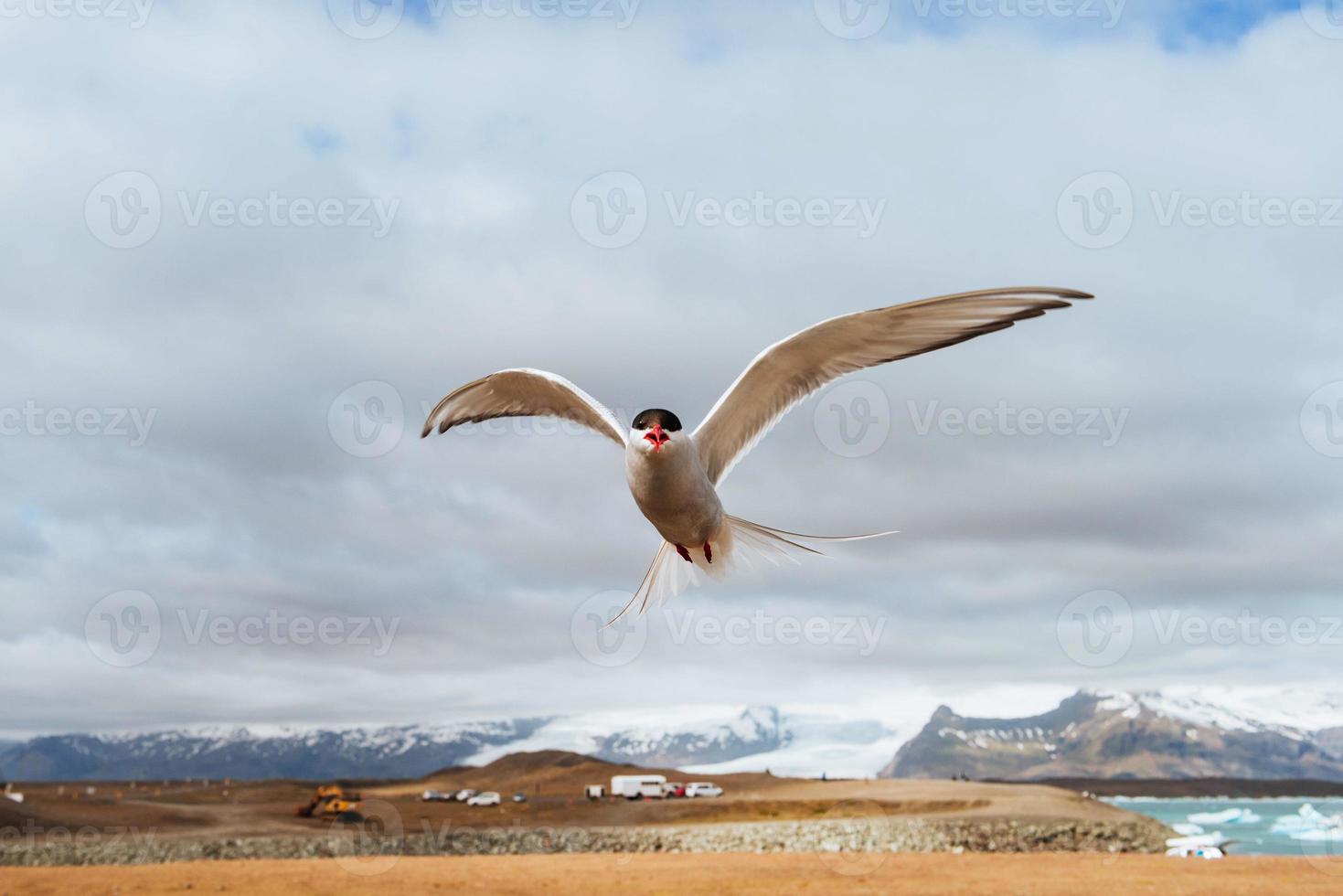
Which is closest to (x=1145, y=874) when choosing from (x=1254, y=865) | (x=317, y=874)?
(x=1254, y=865)

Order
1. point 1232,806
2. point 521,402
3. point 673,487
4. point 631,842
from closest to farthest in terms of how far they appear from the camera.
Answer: point 673,487 < point 521,402 < point 631,842 < point 1232,806


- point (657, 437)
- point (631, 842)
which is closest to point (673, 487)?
point (657, 437)

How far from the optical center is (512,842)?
49.3 meters

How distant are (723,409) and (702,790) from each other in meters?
68.5

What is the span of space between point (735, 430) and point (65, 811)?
211ft

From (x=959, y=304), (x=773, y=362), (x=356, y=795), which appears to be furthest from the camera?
(x=356, y=795)

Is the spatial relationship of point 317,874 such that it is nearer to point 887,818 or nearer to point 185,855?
point 185,855

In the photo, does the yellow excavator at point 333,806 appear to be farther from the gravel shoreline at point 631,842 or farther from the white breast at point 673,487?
the white breast at point 673,487

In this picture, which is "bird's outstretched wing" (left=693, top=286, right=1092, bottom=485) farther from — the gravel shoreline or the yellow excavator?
the yellow excavator

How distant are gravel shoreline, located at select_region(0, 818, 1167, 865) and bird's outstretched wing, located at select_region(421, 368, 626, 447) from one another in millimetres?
38017

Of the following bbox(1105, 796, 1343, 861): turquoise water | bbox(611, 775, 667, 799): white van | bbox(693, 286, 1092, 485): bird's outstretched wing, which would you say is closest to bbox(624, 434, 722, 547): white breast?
bbox(693, 286, 1092, 485): bird's outstretched wing

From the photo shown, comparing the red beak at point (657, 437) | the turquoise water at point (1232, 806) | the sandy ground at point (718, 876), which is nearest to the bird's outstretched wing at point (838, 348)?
the red beak at point (657, 437)

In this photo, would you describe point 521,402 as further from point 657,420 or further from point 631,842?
point 631,842

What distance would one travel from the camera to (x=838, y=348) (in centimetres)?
820
